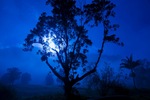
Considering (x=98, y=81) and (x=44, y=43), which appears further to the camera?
(x=98, y=81)

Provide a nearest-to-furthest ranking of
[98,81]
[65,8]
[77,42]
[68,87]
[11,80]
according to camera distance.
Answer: [68,87] < [65,8] < [77,42] < [98,81] < [11,80]

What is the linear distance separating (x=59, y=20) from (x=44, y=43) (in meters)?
4.22

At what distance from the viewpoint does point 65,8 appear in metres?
19.6

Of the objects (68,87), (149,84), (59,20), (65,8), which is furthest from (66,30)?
(149,84)

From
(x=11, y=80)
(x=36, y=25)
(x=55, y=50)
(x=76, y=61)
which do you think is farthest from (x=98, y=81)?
(x=11, y=80)

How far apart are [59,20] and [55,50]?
4441mm

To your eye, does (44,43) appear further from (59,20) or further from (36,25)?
(59,20)

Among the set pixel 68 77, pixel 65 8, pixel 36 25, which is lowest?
pixel 68 77

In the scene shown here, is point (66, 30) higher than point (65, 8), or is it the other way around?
point (65, 8)

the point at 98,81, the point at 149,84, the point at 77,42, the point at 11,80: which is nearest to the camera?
the point at 77,42

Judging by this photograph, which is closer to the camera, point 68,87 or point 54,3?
point 68,87

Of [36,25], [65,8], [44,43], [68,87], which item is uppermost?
[65,8]

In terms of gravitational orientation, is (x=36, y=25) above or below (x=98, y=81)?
→ above

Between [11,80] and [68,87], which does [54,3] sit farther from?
[11,80]
